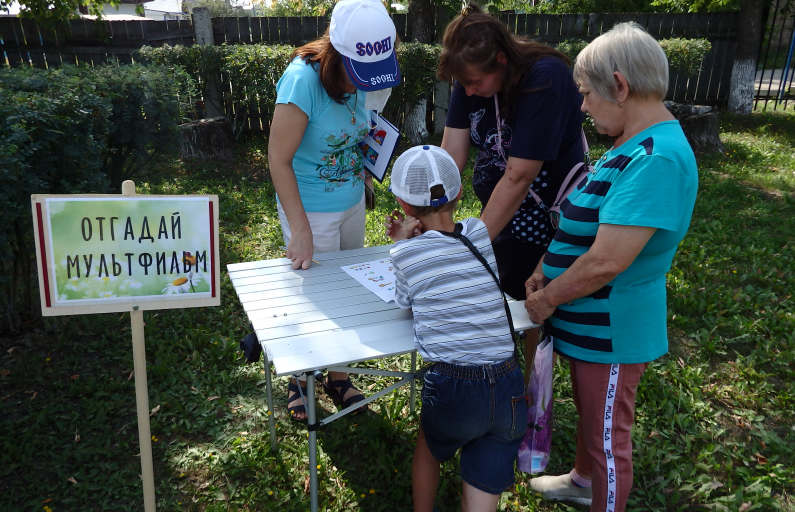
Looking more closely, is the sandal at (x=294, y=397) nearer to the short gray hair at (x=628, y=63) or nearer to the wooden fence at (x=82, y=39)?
the short gray hair at (x=628, y=63)

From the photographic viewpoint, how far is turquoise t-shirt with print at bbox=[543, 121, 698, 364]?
142cm

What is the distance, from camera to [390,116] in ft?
26.2

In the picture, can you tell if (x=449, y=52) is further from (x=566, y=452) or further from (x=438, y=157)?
(x=566, y=452)

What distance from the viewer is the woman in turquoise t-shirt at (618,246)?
4.71 feet

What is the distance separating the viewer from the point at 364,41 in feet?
6.38

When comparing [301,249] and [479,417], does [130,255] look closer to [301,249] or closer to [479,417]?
[301,249]

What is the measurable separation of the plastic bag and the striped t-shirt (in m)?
0.22

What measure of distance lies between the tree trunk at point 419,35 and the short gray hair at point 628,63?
6722mm

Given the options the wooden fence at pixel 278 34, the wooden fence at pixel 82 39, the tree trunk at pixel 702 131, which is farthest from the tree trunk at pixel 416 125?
the wooden fence at pixel 82 39

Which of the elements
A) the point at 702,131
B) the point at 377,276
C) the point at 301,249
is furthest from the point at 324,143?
the point at 702,131

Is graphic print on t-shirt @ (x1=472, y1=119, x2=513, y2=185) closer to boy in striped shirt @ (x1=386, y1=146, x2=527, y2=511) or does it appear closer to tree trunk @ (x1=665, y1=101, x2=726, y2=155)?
boy in striped shirt @ (x1=386, y1=146, x2=527, y2=511)

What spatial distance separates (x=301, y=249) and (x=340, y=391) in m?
0.93

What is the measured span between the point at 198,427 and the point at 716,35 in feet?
36.8

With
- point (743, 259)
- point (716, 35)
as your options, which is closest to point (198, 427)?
point (743, 259)
